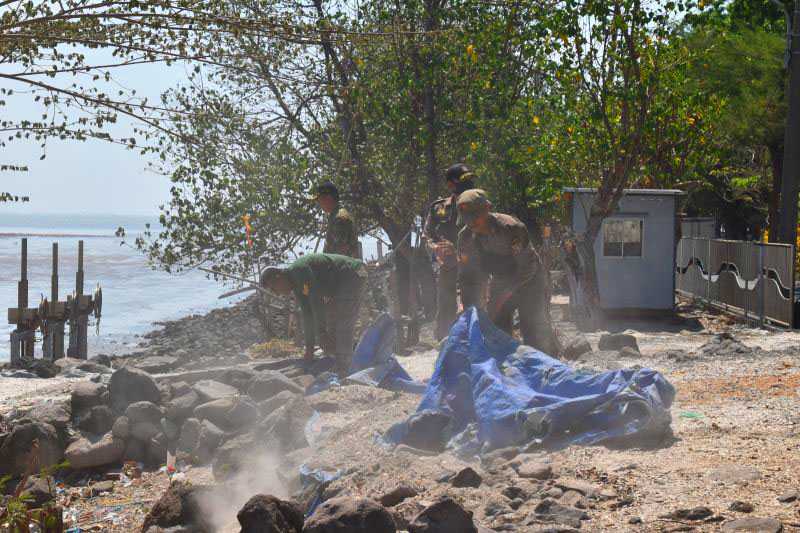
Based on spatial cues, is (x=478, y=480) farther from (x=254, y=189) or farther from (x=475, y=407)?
(x=254, y=189)

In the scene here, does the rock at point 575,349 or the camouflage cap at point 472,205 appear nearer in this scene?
the camouflage cap at point 472,205

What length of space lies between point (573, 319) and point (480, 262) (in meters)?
6.73

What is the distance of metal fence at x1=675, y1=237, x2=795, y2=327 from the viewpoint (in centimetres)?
1188

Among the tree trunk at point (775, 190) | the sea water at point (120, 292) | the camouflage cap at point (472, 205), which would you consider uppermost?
the tree trunk at point (775, 190)

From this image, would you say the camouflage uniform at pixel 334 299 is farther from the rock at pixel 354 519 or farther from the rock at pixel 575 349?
the rock at pixel 354 519

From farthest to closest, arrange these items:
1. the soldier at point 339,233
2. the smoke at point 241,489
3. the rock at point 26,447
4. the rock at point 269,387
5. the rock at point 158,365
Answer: the rock at point 158,365 < the soldier at point 339,233 < the rock at point 269,387 < the rock at point 26,447 < the smoke at point 241,489

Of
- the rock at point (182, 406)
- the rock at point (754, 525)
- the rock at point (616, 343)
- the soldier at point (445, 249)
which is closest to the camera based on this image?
the rock at point (754, 525)

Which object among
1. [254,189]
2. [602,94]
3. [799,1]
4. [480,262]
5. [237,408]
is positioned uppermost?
[799,1]

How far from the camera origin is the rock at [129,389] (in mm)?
7793

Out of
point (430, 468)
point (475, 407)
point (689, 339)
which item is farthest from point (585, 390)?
point (689, 339)

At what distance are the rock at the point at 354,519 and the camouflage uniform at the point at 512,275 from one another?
11.7ft

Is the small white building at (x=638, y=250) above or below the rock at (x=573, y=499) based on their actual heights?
above

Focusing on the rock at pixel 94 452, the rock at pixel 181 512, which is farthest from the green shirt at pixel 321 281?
the rock at pixel 181 512

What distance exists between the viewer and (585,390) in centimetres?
607
